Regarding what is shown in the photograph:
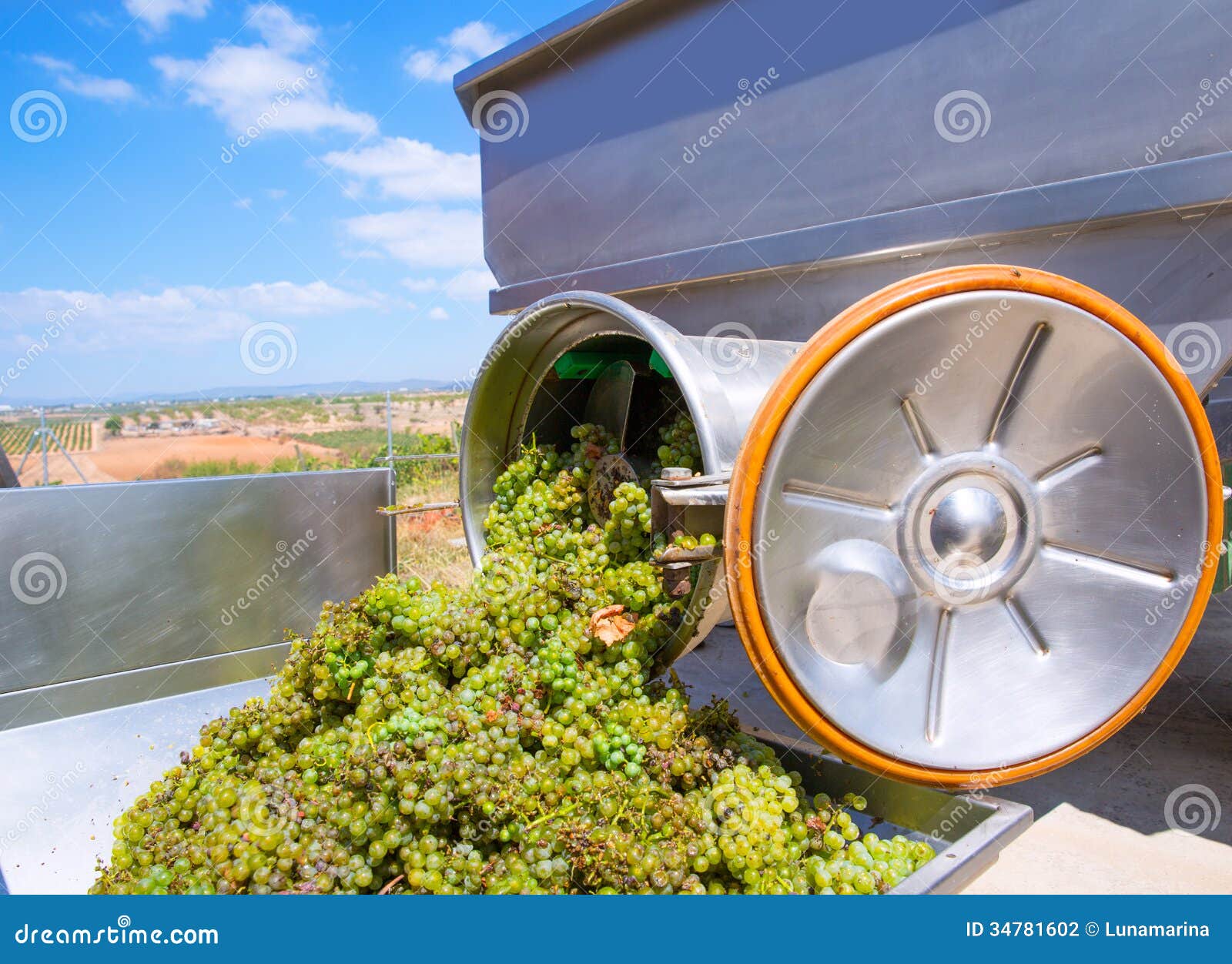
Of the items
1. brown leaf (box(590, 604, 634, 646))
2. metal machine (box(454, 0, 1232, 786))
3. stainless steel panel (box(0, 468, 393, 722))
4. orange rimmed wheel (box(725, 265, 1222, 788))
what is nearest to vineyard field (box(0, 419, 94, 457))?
stainless steel panel (box(0, 468, 393, 722))

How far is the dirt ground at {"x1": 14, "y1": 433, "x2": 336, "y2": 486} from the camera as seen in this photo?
77.2ft

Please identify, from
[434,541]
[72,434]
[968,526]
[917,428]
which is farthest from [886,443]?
[72,434]

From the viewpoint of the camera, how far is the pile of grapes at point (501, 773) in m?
1.56

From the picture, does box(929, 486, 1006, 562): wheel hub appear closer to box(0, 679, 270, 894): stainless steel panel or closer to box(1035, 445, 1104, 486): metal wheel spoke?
box(1035, 445, 1104, 486): metal wheel spoke

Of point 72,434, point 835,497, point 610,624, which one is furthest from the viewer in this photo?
point 72,434

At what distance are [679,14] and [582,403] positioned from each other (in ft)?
4.37

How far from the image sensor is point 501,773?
5.37ft

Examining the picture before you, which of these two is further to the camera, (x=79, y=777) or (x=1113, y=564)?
(x=79, y=777)

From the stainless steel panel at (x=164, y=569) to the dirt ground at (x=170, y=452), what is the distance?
19195 mm

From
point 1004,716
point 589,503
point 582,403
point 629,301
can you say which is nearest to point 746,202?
point 629,301

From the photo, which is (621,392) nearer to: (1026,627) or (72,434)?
(1026,627)

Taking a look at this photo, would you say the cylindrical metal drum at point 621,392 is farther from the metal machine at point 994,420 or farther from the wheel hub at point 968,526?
the wheel hub at point 968,526

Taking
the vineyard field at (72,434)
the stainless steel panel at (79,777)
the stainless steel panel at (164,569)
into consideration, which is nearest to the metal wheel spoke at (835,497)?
the stainless steel panel at (164,569)

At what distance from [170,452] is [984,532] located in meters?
32.5
